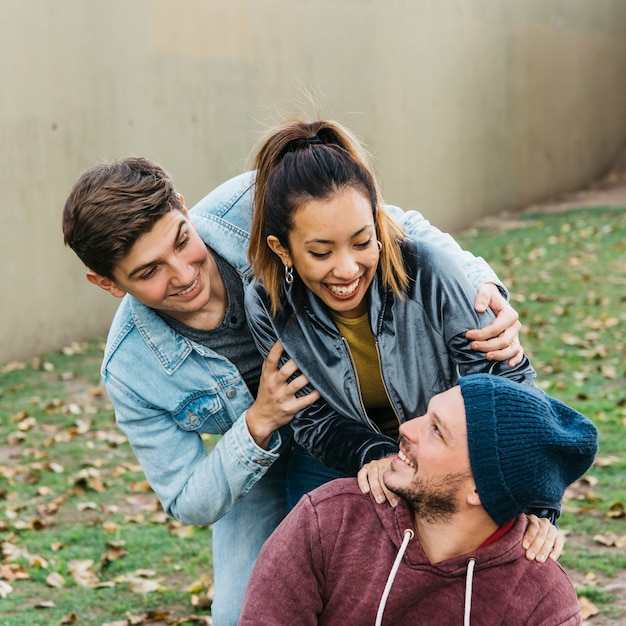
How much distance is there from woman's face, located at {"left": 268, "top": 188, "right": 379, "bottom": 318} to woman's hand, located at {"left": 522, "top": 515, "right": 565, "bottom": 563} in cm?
88

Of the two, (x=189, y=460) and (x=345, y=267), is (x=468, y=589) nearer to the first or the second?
(x=345, y=267)

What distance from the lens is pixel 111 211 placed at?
3.24 metres

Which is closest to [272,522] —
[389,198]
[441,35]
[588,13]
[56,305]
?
[56,305]

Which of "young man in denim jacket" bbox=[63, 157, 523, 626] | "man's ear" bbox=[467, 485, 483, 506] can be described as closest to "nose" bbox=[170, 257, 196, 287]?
"young man in denim jacket" bbox=[63, 157, 523, 626]

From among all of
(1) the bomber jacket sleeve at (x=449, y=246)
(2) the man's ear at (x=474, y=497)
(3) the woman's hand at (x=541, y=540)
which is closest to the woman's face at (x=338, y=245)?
(1) the bomber jacket sleeve at (x=449, y=246)

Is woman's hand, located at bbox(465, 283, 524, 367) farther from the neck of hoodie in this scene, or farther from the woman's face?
the neck of hoodie

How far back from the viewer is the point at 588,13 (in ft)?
66.4

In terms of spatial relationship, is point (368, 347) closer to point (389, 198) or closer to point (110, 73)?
point (110, 73)

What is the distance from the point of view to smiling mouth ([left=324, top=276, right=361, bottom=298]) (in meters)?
Result: 3.14

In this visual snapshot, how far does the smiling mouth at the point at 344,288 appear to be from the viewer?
10.3ft

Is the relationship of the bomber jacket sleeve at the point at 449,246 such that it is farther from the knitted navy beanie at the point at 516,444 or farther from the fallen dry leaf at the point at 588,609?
the fallen dry leaf at the point at 588,609

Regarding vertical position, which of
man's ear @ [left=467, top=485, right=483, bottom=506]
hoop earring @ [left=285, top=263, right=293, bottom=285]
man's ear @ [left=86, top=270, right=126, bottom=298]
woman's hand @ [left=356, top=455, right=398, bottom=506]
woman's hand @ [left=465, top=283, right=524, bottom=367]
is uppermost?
hoop earring @ [left=285, top=263, right=293, bottom=285]

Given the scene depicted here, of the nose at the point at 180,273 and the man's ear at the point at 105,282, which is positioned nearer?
the nose at the point at 180,273

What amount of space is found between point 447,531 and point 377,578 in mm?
245
